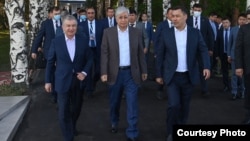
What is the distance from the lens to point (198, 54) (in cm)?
649

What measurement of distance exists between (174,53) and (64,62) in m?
1.53

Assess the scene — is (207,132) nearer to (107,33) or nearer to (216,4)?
(107,33)

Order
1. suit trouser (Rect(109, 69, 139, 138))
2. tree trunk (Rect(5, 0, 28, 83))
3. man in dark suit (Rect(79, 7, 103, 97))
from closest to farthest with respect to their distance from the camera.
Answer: suit trouser (Rect(109, 69, 139, 138)) → man in dark suit (Rect(79, 7, 103, 97)) → tree trunk (Rect(5, 0, 28, 83))

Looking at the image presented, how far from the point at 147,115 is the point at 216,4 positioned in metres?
18.6

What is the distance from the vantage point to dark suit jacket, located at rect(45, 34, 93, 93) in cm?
620

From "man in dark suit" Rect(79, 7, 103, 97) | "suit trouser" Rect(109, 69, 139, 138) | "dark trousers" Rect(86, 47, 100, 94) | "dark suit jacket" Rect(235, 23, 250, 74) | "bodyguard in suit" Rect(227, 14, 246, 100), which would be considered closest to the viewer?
"suit trouser" Rect(109, 69, 139, 138)

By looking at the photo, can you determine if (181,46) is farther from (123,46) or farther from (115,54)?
(115,54)

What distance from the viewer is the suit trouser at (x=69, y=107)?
6.23 meters

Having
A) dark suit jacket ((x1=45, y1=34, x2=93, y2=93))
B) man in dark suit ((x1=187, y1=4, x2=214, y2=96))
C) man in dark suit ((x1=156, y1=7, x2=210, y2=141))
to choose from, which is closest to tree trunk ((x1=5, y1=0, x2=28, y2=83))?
man in dark suit ((x1=187, y1=4, x2=214, y2=96))

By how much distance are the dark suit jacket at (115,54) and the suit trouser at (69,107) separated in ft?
1.66

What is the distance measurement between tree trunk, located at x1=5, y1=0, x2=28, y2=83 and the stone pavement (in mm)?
579

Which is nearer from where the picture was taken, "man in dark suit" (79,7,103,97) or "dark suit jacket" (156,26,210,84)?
"dark suit jacket" (156,26,210,84)

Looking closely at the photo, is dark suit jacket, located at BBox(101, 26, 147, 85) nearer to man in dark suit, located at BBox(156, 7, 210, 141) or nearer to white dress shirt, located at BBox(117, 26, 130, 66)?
white dress shirt, located at BBox(117, 26, 130, 66)

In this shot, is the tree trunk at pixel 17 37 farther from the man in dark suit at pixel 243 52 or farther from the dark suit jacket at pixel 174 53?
the man in dark suit at pixel 243 52
